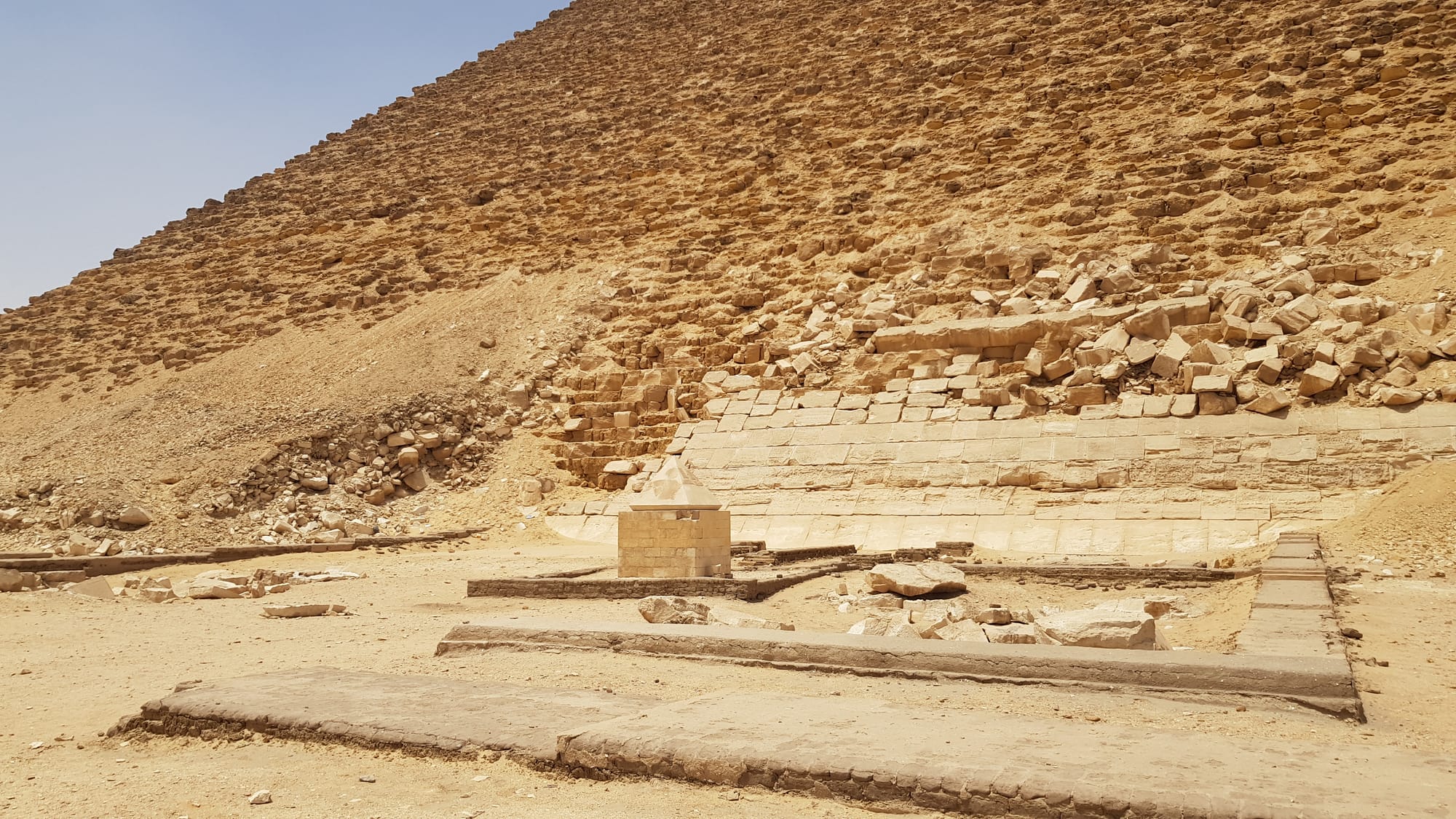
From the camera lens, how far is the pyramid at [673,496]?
9133 millimetres

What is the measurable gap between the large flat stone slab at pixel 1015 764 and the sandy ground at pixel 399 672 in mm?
98

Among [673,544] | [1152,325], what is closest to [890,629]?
[673,544]

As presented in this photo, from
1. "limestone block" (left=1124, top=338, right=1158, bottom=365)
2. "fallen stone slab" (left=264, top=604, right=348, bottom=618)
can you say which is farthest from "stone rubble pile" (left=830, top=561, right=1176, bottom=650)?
"limestone block" (left=1124, top=338, right=1158, bottom=365)

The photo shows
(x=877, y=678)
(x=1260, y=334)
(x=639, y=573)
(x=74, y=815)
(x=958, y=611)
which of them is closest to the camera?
(x=74, y=815)

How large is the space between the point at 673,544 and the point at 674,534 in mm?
86

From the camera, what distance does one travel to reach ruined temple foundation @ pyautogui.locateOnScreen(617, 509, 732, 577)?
9.04 meters

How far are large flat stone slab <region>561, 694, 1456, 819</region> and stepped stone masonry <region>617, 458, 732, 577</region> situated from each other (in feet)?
17.9

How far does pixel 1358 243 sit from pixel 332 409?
15.2 metres

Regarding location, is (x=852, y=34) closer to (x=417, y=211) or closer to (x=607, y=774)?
(x=417, y=211)

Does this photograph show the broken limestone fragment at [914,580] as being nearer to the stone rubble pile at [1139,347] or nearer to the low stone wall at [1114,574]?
the low stone wall at [1114,574]

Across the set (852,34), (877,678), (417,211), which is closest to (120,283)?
(417,211)

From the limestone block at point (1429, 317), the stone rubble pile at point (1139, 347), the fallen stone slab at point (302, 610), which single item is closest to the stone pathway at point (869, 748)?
the fallen stone slab at point (302, 610)

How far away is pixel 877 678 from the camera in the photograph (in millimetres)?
4543

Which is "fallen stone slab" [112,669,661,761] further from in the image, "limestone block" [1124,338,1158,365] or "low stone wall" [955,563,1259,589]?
"limestone block" [1124,338,1158,365]
